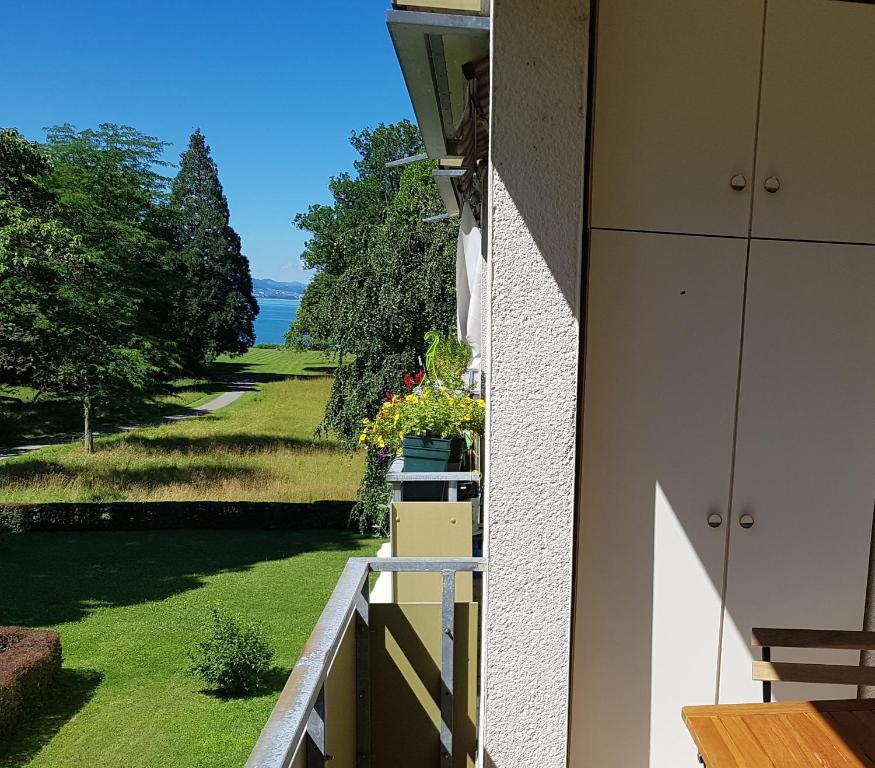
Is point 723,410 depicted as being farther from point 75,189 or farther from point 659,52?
point 75,189

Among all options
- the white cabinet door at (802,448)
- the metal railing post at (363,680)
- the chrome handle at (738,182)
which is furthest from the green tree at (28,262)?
the white cabinet door at (802,448)

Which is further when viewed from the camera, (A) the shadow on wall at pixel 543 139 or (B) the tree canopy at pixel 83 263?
(B) the tree canopy at pixel 83 263

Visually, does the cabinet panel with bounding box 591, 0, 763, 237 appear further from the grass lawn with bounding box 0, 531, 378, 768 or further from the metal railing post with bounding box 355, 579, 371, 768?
the grass lawn with bounding box 0, 531, 378, 768

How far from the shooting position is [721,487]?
190 centimetres

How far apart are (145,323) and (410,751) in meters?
20.5

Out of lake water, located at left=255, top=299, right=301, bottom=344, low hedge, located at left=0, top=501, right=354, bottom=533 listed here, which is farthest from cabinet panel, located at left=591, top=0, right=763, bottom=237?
lake water, located at left=255, top=299, right=301, bottom=344

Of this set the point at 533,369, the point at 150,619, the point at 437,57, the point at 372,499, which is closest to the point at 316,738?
the point at 533,369

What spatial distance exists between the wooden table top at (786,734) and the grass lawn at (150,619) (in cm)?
710

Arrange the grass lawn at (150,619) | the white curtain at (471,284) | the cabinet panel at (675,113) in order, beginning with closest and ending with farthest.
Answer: the cabinet panel at (675,113) → the white curtain at (471,284) → the grass lawn at (150,619)

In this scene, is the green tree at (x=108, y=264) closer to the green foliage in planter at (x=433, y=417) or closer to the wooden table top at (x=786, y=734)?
the green foliage in planter at (x=433, y=417)

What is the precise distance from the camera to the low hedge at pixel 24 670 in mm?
7859

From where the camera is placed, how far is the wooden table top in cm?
140

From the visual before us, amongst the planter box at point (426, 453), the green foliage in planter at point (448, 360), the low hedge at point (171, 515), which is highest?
the green foliage in planter at point (448, 360)

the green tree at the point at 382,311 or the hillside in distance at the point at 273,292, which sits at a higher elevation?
the hillside in distance at the point at 273,292
